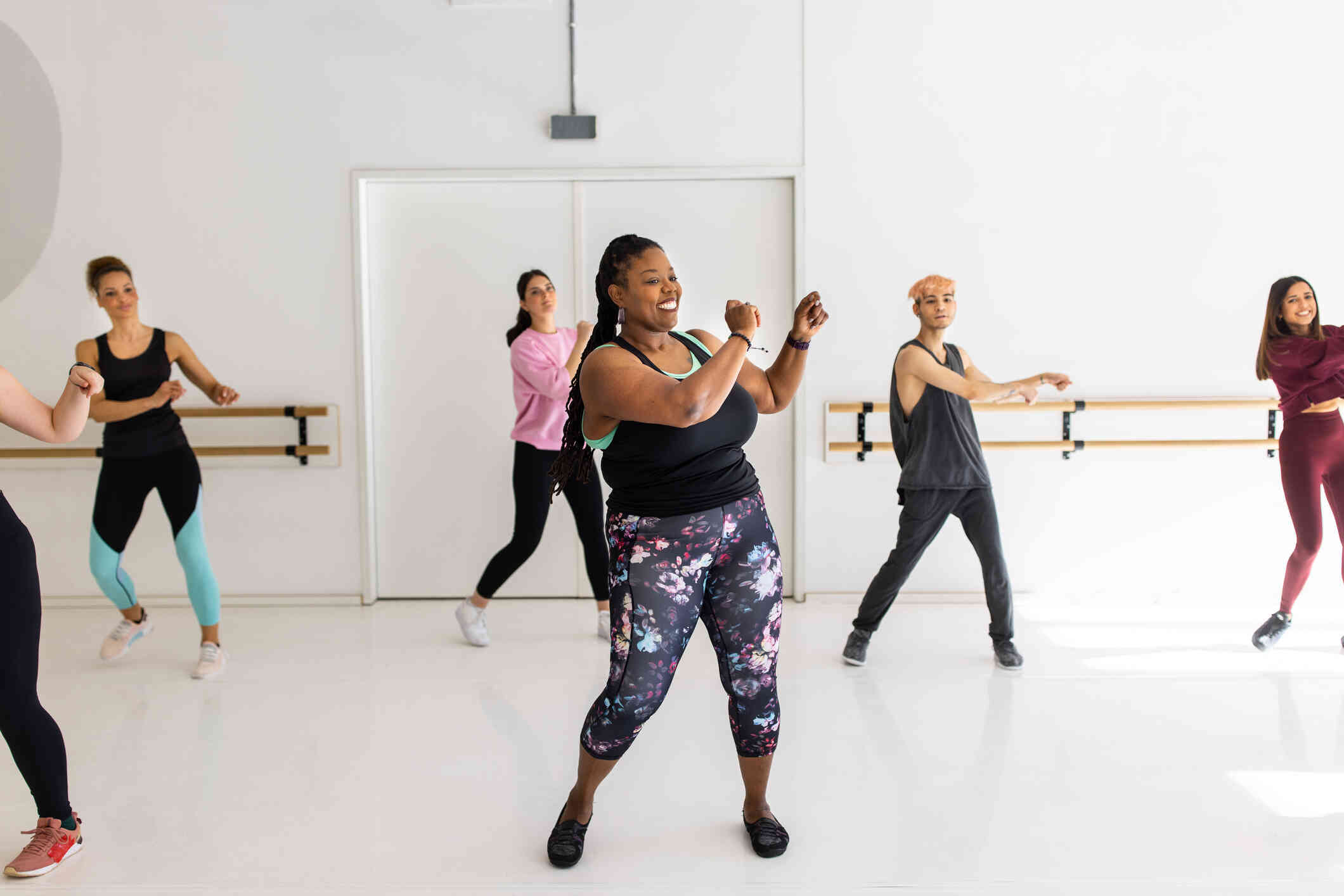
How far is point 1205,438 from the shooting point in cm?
456

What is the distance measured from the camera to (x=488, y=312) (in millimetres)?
4672

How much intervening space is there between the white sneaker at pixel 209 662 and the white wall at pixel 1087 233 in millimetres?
2586

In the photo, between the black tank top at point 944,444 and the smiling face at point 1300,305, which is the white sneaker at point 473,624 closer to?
the black tank top at point 944,444

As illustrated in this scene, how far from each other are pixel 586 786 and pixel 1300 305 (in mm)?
3233

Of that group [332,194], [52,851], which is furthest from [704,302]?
[52,851]

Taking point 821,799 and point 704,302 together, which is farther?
point 704,302

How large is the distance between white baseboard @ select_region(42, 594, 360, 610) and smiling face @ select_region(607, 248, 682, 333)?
3197 mm

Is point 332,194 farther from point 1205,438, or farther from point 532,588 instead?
point 1205,438

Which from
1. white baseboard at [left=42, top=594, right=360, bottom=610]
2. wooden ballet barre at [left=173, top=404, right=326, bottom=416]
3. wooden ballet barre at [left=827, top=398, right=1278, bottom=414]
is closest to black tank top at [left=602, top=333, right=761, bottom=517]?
wooden ballet barre at [left=827, top=398, right=1278, bottom=414]

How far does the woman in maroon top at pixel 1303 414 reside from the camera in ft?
12.0

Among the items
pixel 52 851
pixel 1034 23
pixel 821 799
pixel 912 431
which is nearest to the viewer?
pixel 52 851

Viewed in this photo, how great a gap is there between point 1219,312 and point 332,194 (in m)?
4.20

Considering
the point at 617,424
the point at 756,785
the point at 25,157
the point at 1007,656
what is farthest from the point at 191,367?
the point at 1007,656

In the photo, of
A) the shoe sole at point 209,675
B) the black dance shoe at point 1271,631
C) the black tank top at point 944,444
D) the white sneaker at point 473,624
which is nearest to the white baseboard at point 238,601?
the white sneaker at point 473,624
